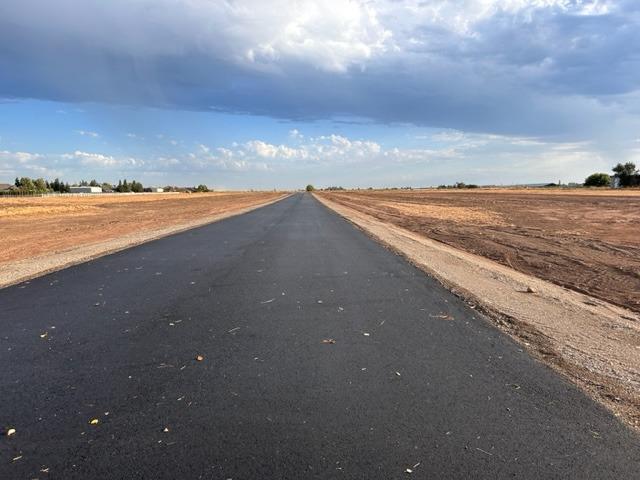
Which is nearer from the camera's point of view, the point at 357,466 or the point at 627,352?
the point at 357,466

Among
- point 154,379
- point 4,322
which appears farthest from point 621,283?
point 4,322

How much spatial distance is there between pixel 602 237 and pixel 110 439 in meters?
21.6

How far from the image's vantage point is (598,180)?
140 m

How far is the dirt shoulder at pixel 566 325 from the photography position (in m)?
4.96

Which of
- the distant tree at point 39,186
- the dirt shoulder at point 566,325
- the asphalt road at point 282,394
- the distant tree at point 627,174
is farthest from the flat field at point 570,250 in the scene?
the distant tree at point 39,186

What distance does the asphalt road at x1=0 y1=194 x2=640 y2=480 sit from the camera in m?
3.42

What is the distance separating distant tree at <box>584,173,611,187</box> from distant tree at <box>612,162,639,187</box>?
6.00 m

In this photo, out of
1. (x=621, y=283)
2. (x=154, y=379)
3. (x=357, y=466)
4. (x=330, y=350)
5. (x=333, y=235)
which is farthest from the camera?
(x=333, y=235)

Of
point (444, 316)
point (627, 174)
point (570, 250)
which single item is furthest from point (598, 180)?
point (444, 316)

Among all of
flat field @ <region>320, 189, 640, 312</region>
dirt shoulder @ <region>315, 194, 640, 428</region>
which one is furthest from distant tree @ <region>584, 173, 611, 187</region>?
dirt shoulder @ <region>315, 194, 640, 428</region>

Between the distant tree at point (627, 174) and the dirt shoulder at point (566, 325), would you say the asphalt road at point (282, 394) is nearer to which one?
the dirt shoulder at point (566, 325)

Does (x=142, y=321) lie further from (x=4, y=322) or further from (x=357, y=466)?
(x=357, y=466)

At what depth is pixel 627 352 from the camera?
6090 mm

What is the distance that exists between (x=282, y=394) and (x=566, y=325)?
4985mm
